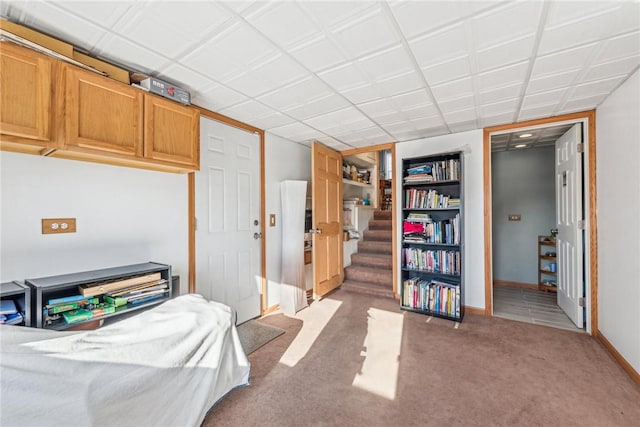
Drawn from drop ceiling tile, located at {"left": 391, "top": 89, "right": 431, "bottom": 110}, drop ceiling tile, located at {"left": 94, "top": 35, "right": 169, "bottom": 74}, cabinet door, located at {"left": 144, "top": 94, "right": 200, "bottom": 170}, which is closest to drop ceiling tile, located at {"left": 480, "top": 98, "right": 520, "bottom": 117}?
drop ceiling tile, located at {"left": 391, "top": 89, "right": 431, "bottom": 110}

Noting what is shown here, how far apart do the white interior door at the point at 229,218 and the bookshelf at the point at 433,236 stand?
189 cm

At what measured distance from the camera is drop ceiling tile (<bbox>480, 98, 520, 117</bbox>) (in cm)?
257

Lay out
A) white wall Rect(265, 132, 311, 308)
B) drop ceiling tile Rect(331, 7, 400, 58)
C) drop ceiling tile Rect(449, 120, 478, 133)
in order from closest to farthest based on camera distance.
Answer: drop ceiling tile Rect(331, 7, 400, 58) → drop ceiling tile Rect(449, 120, 478, 133) → white wall Rect(265, 132, 311, 308)

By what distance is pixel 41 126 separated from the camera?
4.85 feet

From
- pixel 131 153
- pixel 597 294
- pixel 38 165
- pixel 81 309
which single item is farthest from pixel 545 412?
pixel 38 165

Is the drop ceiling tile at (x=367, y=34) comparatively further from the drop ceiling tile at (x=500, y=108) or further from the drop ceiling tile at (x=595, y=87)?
the drop ceiling tile at (x=595, y=87)

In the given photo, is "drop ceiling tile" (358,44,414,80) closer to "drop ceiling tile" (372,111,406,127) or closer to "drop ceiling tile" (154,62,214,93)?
"drop ceiling tile" (372,111,406,127)

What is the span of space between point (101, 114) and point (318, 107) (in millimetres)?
1696

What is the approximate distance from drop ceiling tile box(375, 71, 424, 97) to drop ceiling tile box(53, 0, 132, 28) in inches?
65.5

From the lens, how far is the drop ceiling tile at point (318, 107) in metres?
2.48

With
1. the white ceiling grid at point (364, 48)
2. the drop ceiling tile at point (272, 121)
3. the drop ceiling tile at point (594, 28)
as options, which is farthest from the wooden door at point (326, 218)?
the drop ceiling tile at point (594, 28)

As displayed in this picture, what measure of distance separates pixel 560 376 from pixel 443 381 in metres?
0.91

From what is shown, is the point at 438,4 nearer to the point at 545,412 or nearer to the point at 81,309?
the point at 545,412

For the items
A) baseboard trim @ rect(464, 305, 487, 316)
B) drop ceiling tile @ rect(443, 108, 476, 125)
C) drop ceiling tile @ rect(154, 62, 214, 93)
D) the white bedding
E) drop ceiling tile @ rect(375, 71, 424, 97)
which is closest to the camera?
the white bedding
